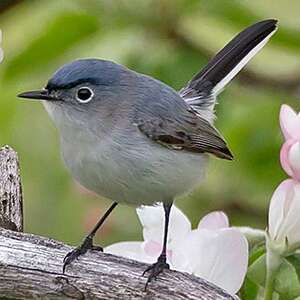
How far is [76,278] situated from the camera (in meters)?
1.35

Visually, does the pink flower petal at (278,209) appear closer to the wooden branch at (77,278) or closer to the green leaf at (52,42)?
the wooden branch at (77,278)

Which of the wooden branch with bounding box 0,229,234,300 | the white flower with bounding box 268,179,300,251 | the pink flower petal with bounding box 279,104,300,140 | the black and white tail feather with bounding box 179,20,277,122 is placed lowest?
the wooden branch with bounding box 0,229,234,300

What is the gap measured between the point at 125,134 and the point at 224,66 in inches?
13.8

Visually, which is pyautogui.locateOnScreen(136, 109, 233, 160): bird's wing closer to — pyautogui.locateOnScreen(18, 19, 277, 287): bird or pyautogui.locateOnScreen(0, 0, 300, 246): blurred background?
pyautogui.locateOnScreen(18, 19, 277, 287): bird

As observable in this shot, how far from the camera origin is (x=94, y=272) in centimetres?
137

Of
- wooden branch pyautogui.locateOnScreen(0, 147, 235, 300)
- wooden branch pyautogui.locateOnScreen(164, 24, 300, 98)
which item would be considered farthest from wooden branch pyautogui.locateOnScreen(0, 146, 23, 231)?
wooden branch pyautogui.locateOnScreen(164, 24, 300, 98)

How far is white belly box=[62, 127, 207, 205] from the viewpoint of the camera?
64.3 inches

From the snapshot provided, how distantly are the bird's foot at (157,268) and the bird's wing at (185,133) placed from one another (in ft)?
0.93

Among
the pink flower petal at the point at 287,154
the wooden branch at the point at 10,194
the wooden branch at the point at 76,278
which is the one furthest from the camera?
the wooden branch at the point at 10,194

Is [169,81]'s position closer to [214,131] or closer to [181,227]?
[214,131]

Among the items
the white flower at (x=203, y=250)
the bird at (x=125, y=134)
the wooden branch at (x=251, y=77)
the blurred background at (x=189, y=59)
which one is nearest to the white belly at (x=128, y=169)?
the bird at (x=125, y=134)

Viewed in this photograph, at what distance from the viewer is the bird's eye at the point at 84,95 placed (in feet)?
5.62

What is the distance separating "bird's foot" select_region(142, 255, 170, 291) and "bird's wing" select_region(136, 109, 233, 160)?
0.93 feet

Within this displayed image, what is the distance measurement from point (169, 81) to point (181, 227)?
2.49ft
